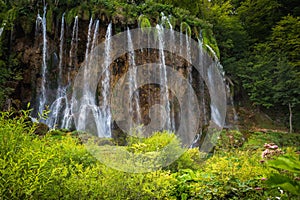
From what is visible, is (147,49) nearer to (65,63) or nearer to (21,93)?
(65,63)

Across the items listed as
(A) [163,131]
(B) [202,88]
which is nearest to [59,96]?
(B) [202,88]

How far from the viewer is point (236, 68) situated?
1700cm

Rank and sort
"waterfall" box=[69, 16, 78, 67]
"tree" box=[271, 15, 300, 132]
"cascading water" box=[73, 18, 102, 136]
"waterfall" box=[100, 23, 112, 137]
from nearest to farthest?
"cascading water" box=[73, 18, 102, 136] → "waterfall" box=[100, 23, 112, 137] → "waterfall" box=[69, 16, 78, 67] → "tree" box=[271, 15, 300, 132]

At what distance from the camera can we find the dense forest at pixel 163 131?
2367mm

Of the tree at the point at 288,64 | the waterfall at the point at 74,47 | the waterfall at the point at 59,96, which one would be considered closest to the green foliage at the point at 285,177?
the waterfall at the point at 59,96

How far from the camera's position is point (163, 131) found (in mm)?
5473

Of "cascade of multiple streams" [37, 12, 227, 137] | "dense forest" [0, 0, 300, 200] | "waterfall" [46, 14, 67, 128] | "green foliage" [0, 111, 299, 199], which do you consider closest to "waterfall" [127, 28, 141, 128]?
"cascade of multiple streams" [37, 12, 227, 137]

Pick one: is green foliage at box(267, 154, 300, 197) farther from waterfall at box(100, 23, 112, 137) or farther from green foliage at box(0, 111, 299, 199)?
waterfall at box(100, 23, 112, 137)

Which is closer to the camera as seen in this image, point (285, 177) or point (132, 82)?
point (285, 177)

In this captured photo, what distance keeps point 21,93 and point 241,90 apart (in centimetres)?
1317

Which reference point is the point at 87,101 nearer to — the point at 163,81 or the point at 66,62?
the point at 66,62

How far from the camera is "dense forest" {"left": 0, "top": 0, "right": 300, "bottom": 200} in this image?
7.77 feet

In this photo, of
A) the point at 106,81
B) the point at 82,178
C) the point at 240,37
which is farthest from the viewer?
the point at 240,37

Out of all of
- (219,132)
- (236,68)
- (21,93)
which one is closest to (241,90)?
(236,68)
